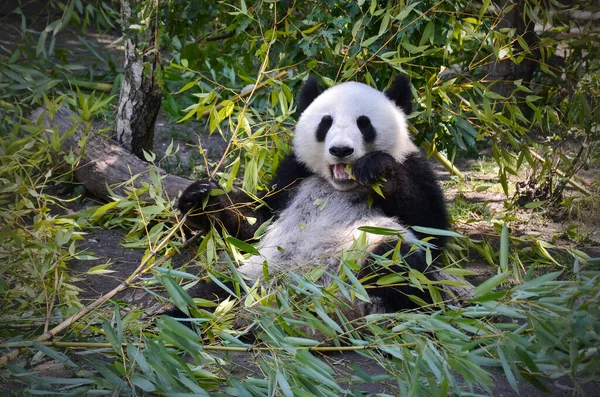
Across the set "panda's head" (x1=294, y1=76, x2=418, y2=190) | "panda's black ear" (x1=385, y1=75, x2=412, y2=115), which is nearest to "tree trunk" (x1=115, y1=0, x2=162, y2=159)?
"panda's head" (x1=294, y1=76, x2=418, y2=190)

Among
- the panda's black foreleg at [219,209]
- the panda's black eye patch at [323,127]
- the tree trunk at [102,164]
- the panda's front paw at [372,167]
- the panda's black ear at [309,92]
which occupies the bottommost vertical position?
the tree trunk at [102,164]

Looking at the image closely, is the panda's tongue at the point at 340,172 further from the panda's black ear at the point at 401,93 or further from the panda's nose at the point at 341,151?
the panda's black ear at the point at 401,93

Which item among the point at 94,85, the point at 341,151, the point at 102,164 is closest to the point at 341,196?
the point at 341,151

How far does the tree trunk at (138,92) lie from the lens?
18.4 ft

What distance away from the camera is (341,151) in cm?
402

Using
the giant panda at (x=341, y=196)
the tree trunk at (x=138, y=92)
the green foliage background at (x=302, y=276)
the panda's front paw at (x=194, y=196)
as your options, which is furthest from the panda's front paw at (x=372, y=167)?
the tree trunk at (x=138, y=92)

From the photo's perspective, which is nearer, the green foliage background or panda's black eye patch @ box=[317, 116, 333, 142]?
the green foliage background

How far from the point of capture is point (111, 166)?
563 centimetres

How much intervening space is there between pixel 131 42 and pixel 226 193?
2.25 metres

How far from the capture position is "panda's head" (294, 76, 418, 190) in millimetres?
4098

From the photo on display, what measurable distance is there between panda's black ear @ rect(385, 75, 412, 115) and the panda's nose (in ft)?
2.17

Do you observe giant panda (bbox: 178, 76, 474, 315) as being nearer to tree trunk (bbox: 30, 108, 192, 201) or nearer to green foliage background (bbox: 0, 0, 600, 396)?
green foliage background (bbox: 0, 0, 600, 396)

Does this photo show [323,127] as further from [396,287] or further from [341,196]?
[396,287]

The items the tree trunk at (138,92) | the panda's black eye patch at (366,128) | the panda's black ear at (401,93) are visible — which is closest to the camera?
the panda's black eye patch at (366,128)
